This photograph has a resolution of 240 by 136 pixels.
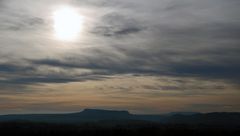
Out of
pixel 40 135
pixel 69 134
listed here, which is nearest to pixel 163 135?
pixel 69 134

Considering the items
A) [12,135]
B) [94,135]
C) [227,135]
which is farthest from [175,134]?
[12,135]

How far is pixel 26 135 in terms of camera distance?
133750mm

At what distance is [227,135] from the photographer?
134 m

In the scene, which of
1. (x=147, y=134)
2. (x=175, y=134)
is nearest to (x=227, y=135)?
(x=175, y=134)

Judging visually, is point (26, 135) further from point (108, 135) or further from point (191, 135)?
point (191, 135)

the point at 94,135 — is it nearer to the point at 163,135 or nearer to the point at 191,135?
the point at 163,135

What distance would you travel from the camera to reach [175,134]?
140 meters

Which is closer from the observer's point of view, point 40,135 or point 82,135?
point 40,135

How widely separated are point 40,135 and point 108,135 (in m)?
25.0

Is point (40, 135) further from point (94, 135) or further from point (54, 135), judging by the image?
point (94, 135)

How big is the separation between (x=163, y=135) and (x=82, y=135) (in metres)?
31.4

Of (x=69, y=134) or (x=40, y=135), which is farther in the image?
(x=69, y=134)

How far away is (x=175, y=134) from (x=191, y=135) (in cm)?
638

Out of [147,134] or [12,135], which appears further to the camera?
[147,134]
